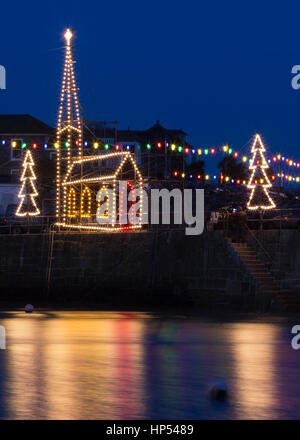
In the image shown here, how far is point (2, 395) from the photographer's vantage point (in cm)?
1370

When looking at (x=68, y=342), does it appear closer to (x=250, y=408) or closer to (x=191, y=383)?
(x=191, y=383)

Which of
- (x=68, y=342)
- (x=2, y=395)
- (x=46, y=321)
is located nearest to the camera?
(x=2, y=395)

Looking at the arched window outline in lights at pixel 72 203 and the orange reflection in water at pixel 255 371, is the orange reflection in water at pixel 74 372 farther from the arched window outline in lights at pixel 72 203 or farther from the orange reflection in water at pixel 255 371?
the arched window outline in lights at pixel 72 203

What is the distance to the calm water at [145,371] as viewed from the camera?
12742mm

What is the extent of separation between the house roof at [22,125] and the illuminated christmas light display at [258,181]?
168 feet

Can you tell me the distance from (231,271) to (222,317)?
11.6 feet

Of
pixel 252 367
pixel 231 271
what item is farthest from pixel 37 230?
pixel 252 367

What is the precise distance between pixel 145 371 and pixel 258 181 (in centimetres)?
2200

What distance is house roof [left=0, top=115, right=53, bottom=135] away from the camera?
88500 millimetres

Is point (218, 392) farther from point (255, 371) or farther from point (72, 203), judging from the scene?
point (72, 203)

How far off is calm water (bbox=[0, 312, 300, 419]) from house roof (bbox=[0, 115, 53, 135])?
6361cm

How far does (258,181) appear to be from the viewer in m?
37.5

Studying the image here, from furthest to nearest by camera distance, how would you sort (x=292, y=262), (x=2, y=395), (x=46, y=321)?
(x=292, y=262) < (x=46, y=321) < (x=2, y=395)

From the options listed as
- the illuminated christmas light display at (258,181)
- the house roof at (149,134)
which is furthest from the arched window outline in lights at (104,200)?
the house roof at (149,134)
